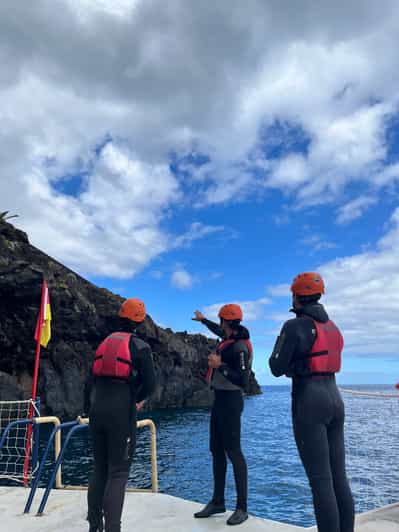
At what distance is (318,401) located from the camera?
3406mm

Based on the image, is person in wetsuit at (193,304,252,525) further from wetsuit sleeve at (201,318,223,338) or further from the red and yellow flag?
the red and yellow flag

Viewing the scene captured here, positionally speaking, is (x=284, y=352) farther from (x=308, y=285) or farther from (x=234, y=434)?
(x=234, y=434)

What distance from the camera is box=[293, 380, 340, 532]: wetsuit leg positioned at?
127 inches

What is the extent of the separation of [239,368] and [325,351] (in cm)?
129

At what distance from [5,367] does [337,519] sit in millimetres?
47008

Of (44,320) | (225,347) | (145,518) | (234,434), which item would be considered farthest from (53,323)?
(234,434)

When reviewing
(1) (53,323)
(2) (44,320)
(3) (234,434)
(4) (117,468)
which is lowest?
(4) (117,468)

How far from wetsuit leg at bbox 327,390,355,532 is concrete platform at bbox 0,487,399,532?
3.31 feet

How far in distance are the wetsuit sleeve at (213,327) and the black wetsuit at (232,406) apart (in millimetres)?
384

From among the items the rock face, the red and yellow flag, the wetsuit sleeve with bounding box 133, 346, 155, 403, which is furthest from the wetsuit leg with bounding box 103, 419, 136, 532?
the rock face

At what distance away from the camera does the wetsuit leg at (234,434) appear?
4562mm

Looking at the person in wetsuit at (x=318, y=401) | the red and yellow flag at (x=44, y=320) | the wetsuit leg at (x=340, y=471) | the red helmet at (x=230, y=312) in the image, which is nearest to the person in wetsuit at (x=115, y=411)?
the red helmet at (x=230, y=312)

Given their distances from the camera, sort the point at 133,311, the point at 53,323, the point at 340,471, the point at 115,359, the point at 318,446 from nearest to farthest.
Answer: the point at 318,446 → the point at 340,471 → the point at 115,359 → the point at 133,311 → the point at 53,323

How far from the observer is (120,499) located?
12.2ft
